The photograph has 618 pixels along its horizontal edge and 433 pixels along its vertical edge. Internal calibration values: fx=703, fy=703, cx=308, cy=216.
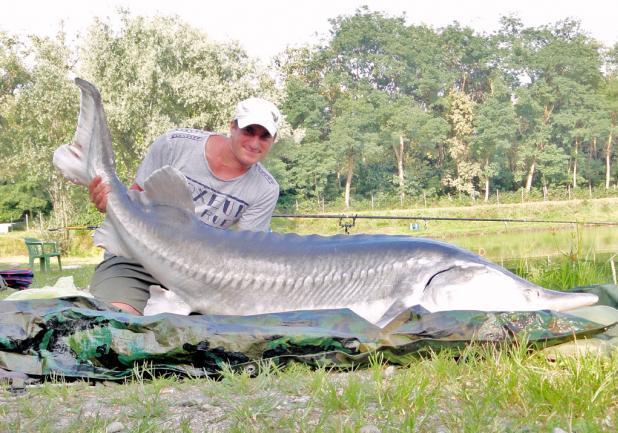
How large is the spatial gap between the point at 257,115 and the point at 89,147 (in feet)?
3.04

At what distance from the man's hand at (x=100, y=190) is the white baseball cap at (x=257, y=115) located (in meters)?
0.81

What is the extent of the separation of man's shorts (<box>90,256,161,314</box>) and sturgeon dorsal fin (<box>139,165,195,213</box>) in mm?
422

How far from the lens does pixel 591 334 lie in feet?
9.39

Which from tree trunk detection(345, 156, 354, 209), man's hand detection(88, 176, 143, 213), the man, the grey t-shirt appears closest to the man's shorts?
the man

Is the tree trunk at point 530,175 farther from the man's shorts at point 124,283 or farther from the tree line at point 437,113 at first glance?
the man's shorts at point 124,283

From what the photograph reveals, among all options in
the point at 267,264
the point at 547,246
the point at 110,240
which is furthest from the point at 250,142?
the point at 547,246

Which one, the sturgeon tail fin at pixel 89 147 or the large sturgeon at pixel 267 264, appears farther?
the sturgeon tail fin at pixel 89 147

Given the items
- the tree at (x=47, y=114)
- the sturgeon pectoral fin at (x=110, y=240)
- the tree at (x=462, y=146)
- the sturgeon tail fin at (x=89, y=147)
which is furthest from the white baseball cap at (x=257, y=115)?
the tree at (x=462, y=146)

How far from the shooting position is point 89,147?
3.81 metres

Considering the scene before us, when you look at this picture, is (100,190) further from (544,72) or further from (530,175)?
(544,72)

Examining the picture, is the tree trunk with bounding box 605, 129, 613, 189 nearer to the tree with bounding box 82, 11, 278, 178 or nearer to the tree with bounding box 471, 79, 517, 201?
the tree with bounding box 471, 79, 517, 201

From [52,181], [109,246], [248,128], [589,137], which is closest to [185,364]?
[109,246]

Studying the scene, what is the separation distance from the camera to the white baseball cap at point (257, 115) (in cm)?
387

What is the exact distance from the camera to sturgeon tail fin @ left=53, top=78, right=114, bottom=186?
3.76m
